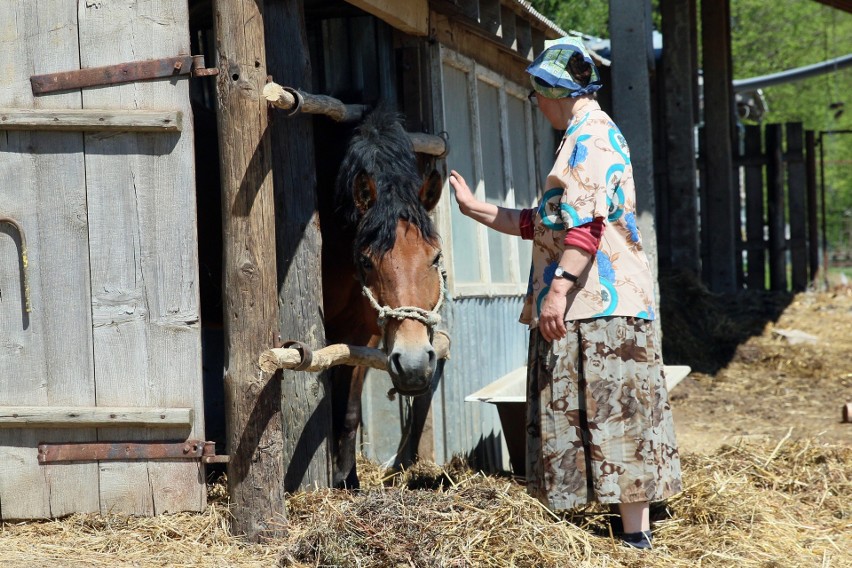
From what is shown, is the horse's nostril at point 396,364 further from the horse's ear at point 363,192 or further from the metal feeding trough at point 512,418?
the metal feeding trough at point 512,418

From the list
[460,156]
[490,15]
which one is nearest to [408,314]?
[460,156]

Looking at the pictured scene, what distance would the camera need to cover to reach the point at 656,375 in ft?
12.1

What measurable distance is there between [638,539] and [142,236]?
89.7 inches

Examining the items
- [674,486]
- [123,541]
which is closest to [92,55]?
[123,541]

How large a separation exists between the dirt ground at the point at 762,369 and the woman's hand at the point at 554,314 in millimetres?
2925

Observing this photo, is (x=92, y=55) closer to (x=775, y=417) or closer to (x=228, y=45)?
(x=228, y=45)

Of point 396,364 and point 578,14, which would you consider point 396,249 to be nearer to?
point 396,364

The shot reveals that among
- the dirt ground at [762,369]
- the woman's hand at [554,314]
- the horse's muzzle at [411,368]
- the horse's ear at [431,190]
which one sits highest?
the horse's ear at [431,190]

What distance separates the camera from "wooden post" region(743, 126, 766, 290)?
12602 mm

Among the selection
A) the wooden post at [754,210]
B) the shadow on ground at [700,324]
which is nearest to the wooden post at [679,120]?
the shadow on ground at [700,324]

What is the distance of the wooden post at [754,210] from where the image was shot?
12.6m

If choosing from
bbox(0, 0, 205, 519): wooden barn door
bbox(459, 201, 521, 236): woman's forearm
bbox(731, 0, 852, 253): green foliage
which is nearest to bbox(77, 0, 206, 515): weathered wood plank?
bbox(0, 0, 205, 519): wooden barn door

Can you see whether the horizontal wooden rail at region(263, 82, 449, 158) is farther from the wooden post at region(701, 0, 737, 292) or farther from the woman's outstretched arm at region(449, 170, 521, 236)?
the wooden post at region(701, 0, 737, 292)

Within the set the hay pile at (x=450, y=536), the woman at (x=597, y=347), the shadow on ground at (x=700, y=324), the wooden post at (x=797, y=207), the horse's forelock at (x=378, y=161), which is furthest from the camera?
the wooden post at (x=797, y=207)
